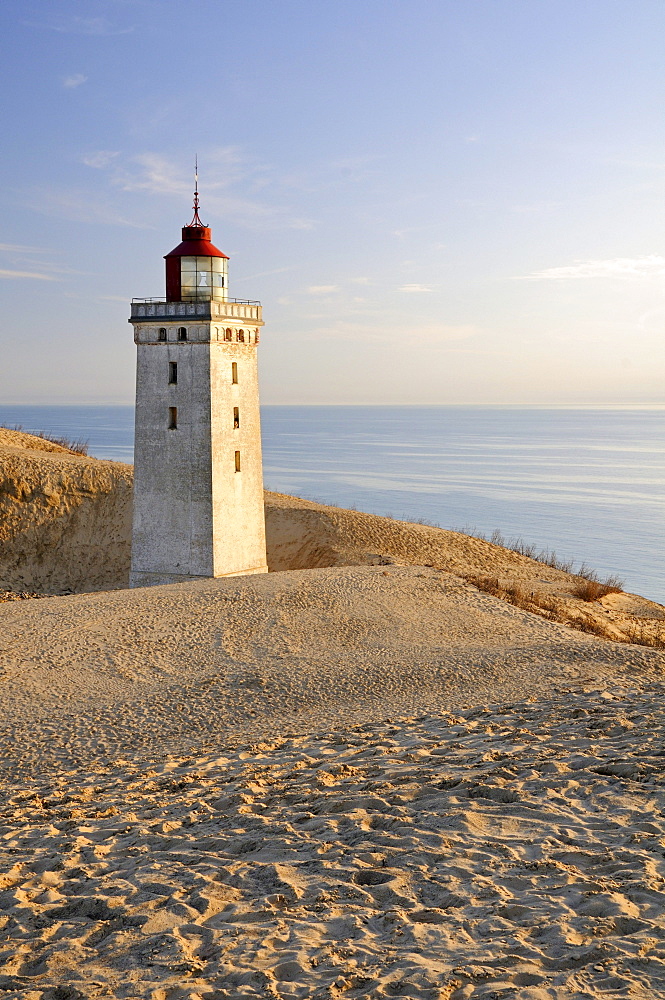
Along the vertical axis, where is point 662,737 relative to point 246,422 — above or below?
below

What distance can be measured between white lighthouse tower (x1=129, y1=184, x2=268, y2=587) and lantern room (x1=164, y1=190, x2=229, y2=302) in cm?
2

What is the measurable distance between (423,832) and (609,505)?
5300cm

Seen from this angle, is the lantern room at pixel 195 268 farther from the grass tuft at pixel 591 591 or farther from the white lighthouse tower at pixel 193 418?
the grass tuft at pixel 591 591

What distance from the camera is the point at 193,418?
2075 cm

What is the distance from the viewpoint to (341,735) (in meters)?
10.4

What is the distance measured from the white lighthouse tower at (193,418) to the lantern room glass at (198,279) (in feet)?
0.08

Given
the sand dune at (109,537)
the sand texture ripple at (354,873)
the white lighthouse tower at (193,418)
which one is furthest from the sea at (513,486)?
the sand texture ripple at (354,873)

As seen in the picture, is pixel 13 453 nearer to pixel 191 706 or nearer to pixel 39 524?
pixel 39 524

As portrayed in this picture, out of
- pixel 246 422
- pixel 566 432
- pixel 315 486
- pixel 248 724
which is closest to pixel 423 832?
pixel 248 724

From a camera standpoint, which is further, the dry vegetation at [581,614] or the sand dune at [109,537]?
the sand dune at [109,537]

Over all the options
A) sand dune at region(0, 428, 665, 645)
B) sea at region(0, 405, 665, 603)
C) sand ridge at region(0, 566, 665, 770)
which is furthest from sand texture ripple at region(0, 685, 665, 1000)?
sea at region(0, 405, 665, 603)

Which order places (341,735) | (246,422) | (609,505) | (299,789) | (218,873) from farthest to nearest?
(609,505), (246,422), (341,735), (299,789), (218,873)

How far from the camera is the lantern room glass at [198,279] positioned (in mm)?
20750

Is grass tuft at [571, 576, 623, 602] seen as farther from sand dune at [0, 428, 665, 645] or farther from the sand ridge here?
the sand ridge
